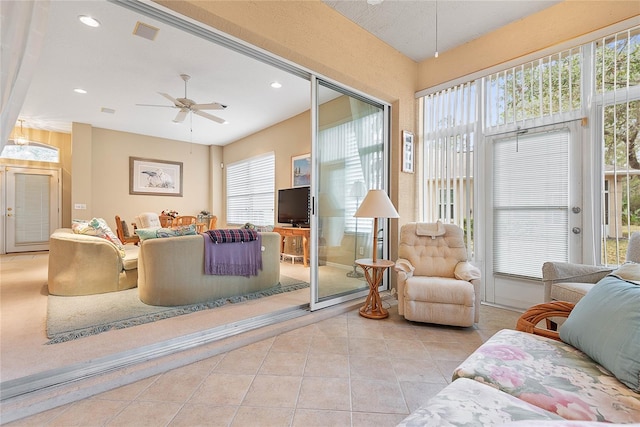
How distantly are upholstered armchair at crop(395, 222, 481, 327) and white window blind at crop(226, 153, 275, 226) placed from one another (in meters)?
3.80

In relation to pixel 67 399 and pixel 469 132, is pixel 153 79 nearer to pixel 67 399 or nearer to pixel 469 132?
pixel 67 399

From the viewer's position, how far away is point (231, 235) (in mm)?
3258

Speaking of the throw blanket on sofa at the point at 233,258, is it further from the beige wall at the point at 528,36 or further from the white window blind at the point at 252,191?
the beige wall at the point at 528,36

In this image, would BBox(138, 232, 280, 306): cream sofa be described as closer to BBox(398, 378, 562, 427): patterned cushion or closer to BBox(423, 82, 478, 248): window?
BBox(398, 378, 562, 427): patterned cushion

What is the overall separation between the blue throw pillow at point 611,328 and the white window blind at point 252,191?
542 centimetres

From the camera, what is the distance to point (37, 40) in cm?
150

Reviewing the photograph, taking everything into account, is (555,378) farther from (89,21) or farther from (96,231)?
(96,231)

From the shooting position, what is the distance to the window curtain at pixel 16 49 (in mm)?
1385

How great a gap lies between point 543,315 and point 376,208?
1.56m

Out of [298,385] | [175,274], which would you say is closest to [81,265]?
[175,274]

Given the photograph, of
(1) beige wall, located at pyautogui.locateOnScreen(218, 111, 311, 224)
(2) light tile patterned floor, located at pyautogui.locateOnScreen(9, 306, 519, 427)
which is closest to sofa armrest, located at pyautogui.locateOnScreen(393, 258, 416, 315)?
(2) light tile patterned floor, located at pyautogui.locateOnScreen(9, 306, 519, 427)

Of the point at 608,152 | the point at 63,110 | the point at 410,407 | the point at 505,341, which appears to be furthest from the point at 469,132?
the point at 63,110

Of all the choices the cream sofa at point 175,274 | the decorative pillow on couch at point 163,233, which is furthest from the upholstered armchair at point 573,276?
the decorative pillow on couch at point 163,233

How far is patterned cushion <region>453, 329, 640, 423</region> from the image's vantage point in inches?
38.0
